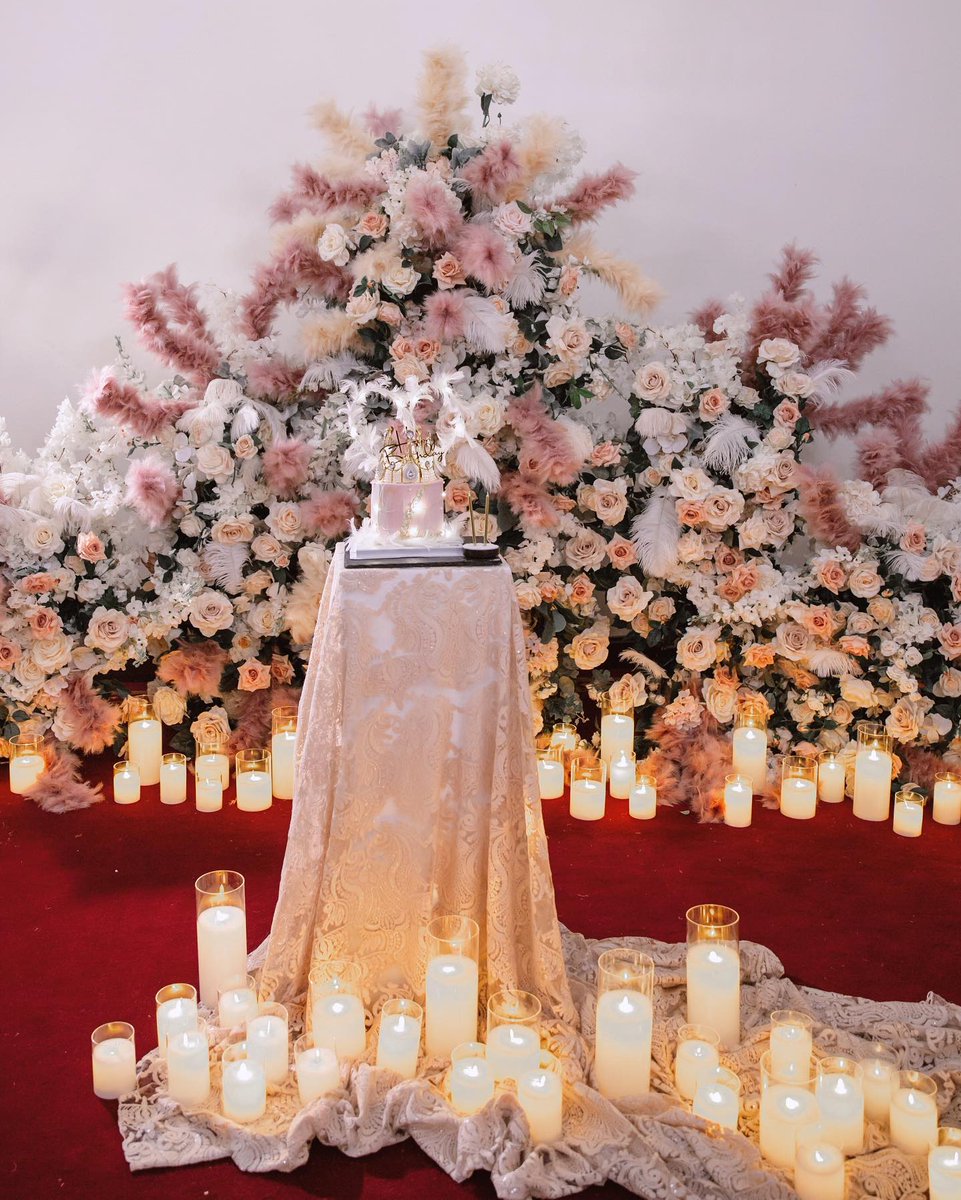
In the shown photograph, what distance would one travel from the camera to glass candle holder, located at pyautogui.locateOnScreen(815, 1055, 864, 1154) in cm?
214

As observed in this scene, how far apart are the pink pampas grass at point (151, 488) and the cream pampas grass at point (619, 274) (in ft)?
5.64

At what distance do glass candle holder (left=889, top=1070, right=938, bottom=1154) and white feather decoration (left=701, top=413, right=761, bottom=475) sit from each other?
2.36m

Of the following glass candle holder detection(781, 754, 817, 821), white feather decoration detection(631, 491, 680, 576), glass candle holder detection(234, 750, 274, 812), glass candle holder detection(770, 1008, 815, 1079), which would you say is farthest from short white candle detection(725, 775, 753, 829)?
glass candle holder detection(234, 750, 274, 812)

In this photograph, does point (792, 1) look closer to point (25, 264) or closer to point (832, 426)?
point (832, 426)

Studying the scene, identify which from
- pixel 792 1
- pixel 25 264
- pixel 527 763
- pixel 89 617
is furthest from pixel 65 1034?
pixel 792 1

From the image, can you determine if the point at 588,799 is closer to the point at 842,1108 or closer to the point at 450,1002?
the point at 450,1002

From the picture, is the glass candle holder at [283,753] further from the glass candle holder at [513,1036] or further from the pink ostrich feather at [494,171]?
the pink ostrich feather at [494,171]

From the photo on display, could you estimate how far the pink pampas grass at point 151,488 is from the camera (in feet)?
12.9

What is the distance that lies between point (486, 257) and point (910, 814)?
2.36 metres

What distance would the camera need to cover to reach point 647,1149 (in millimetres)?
2174

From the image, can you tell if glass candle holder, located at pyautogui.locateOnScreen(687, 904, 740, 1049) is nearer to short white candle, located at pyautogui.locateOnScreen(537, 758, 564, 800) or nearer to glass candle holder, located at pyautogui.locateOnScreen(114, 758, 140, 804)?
short white candle, located at pyautogui.locateOnScreen(537, 758, 564, 800)

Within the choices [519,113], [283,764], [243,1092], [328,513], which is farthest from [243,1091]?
[519,113]

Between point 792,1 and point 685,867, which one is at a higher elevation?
point 792,1

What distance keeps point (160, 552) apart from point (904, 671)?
2.73m
